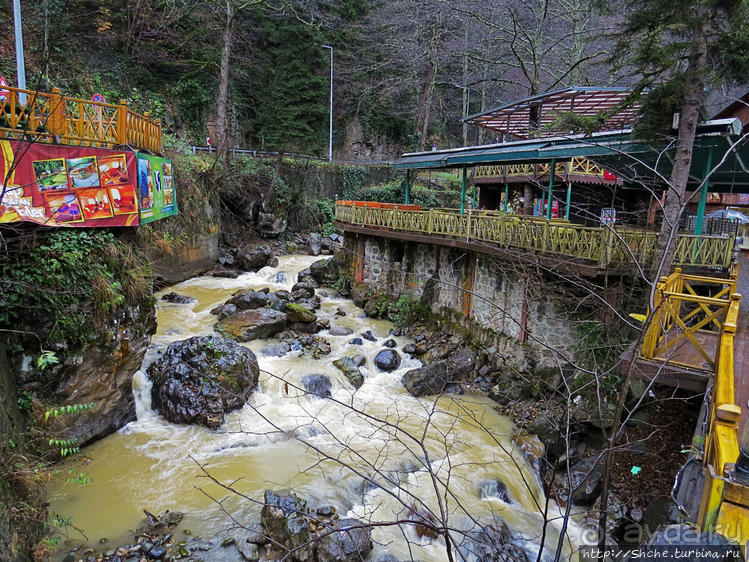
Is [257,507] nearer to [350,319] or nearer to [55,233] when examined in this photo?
[55,233]

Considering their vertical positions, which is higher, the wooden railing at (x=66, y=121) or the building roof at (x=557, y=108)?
the building roof at (x=557, y=108)

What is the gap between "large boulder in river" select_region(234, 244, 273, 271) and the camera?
802 inches

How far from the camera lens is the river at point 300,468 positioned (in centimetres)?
710

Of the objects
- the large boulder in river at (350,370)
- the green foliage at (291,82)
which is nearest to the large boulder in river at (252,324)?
the large boulder in river at (350,370)

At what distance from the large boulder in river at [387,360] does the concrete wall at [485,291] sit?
2341 mm

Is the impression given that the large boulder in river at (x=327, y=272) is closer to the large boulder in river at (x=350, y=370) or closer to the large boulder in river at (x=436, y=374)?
the large boulder in river at (x=350, y=370)

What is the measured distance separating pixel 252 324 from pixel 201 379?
142 inches

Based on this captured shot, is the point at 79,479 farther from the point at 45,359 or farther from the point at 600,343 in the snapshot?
the point at 600,343

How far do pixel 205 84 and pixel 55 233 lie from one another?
23.7 m

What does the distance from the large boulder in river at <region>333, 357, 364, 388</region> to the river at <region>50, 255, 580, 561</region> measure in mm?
233

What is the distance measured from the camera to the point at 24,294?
23.1 ft

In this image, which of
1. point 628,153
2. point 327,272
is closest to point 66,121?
point 628,153

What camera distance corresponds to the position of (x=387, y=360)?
12.7 m

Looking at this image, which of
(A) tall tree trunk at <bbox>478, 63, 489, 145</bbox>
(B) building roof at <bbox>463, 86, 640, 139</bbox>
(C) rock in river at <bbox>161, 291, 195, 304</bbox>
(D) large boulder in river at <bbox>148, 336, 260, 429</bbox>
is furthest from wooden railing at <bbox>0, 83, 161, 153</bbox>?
(A) tall tree trunk at <bbox>478, 63, 489, 145</bbox>
